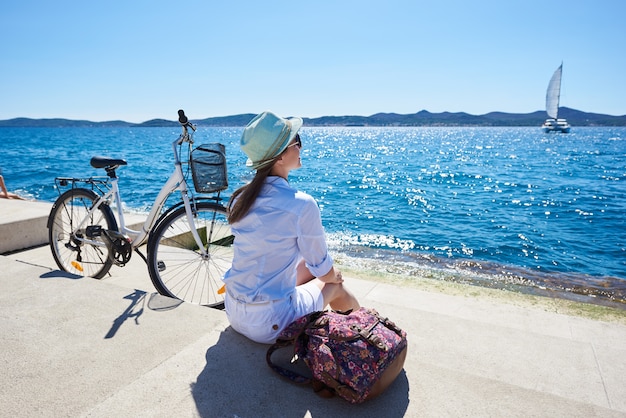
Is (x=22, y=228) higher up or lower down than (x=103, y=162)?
lower down

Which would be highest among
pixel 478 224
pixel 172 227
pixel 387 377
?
pixel 172 227

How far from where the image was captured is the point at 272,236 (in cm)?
242

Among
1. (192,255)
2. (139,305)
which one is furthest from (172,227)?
(192,255)

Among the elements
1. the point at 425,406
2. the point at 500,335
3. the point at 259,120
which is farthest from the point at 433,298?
the point at 259,120

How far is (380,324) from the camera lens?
7.71 feet

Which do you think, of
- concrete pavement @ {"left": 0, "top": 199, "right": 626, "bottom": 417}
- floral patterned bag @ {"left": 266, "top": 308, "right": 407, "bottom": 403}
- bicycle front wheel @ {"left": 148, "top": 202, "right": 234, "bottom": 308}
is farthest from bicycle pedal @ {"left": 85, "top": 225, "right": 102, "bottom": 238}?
floral patterned bag @ {"left": 266, "top": 308, "right": 407, "bottom": 403}

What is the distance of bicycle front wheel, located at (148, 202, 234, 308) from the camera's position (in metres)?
3.72

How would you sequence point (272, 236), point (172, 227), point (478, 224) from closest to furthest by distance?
point (272, 236), point (172, 227), point (478, 224)

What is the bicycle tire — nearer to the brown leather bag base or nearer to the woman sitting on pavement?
the woman sitting on pavement

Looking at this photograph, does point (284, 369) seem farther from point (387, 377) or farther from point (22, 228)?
point (22, 228)

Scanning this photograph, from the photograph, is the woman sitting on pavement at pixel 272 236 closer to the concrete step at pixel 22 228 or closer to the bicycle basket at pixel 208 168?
the bicycle basket at pixel 208 168

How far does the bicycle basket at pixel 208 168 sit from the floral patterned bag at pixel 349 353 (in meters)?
1.65

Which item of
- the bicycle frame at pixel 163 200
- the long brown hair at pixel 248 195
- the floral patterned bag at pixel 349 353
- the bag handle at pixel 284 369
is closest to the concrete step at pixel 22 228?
the bicycle frame at pixel 163 200

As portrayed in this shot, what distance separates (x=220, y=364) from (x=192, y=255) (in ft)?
8.27
